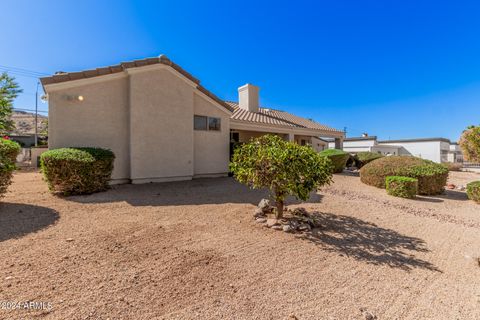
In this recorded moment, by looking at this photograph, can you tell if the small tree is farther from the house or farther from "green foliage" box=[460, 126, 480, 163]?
the house

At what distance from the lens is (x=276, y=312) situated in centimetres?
242

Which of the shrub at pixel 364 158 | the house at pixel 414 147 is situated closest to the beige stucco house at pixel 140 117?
the shrub at pixel 364 158

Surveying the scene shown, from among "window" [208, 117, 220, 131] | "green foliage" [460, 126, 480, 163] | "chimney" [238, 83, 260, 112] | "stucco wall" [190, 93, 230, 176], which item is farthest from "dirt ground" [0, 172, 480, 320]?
"chimney" [238, 83, 260, 112]

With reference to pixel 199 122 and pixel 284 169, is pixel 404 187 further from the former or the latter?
pixel 199 122

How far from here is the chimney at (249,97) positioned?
16.8 m

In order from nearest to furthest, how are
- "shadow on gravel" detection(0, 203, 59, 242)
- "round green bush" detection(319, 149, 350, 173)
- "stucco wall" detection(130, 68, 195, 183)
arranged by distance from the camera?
"shadow on gravel" detection(0, 203, 59, 242) < "stucco wall" detection(130, 68, 195, 183) < "round green bush" detection(319, 149, 350, 173)

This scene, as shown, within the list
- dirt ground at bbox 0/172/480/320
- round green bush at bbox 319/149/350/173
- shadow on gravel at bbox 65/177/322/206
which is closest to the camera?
dirt ground at bbox 0/172/480/320

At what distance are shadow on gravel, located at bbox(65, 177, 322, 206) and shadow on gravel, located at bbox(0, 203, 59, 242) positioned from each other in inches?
40.8

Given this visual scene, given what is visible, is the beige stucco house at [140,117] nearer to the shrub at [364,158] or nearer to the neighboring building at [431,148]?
the shrub at [364,158]

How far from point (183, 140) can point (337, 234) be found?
7511 millimetres

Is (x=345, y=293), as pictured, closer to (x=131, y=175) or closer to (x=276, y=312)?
(x=276, y=312)

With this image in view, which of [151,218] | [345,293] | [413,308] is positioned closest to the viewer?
[413,308]

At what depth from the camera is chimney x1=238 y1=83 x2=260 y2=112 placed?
16828 millimetres

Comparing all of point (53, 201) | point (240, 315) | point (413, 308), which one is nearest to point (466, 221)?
point (413, 308)
